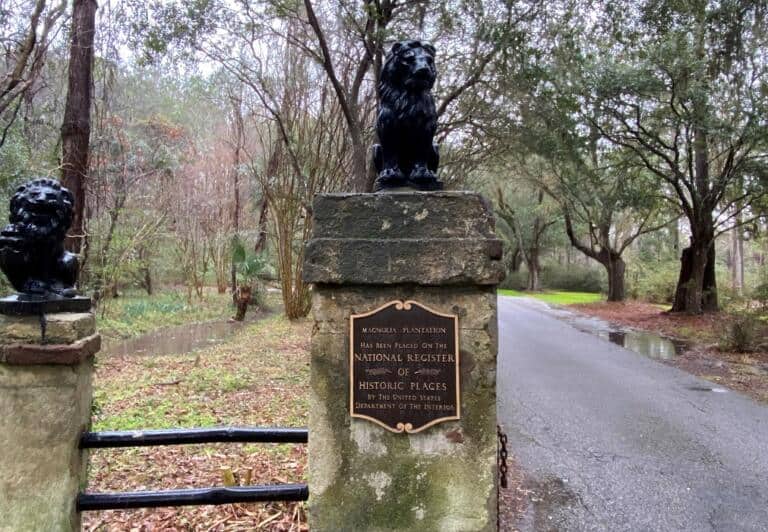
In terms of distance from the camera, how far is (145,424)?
17.6 ft

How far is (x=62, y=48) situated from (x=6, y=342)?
11753 millimetres

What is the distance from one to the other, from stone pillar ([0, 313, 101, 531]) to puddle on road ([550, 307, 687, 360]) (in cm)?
1091

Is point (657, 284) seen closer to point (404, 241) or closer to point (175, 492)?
point (404, 241)

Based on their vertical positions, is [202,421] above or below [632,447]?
above

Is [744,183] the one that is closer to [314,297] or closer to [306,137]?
[306,137]

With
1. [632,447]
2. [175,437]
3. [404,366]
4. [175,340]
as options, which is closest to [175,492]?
[175,437]

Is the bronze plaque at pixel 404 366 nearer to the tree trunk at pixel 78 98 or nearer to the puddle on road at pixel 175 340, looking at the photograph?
the tree trunk at pixel 78 98

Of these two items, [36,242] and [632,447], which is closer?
[36,242]

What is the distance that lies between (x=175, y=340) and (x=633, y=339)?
39.2 ft

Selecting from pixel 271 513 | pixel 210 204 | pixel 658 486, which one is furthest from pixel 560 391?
pixel 210 204

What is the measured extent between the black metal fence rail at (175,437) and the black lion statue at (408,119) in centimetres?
146

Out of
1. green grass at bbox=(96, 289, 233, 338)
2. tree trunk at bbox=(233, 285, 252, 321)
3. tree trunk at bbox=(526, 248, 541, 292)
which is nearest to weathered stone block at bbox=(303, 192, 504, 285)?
green grass at bbox=(96, 289, 233, 338)

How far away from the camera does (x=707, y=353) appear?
1094cm

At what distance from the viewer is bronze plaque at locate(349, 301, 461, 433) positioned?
2.38 meters
